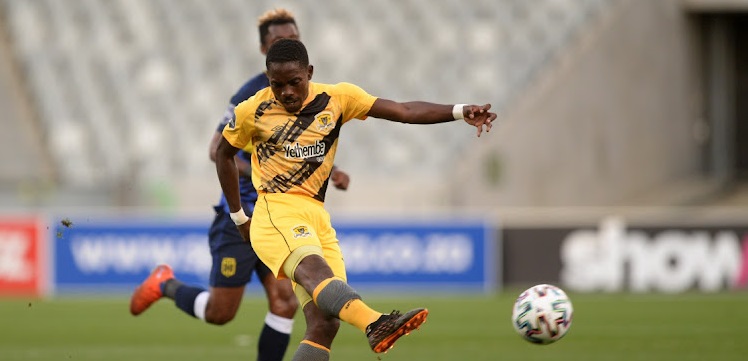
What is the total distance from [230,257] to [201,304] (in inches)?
18.2

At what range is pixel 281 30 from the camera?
8.12m

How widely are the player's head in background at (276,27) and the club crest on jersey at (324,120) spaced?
1.41 meters

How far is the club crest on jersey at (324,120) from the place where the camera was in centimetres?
677

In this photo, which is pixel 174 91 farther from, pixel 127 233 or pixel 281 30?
pixel 281 30

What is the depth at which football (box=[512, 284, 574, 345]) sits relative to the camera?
24.0ft

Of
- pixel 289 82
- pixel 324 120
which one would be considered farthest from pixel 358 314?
pixel 289 82

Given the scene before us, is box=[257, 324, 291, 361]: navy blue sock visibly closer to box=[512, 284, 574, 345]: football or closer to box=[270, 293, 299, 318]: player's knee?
box=[270, 293, 299, 318]: player's knee

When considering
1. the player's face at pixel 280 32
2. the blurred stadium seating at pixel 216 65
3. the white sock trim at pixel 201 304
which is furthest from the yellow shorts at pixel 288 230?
the blurred stadium seating at pixel 216 65

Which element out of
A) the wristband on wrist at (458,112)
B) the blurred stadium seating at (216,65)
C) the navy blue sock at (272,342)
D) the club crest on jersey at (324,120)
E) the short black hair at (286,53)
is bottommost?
the navy blue sock at (272,342)

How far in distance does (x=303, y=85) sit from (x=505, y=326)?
6748 mm

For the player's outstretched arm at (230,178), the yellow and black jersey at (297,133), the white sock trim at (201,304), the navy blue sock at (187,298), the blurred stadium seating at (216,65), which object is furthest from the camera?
the blurred stadium seating at (216,65)

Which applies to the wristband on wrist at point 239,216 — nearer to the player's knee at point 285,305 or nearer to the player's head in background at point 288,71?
the player's head in background at point 288,71

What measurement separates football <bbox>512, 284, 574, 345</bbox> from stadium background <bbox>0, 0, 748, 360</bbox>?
9495 millimetres

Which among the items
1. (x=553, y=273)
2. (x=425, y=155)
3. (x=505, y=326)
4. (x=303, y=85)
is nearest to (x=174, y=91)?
(x=425, y=155)
